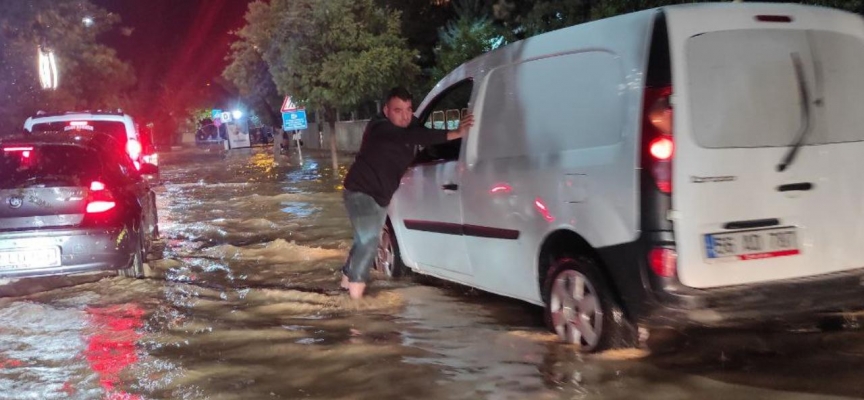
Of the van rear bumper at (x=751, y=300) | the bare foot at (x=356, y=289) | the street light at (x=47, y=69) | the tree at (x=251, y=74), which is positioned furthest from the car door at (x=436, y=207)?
the tree at (x=251, y=74)

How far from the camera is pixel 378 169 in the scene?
596 cm

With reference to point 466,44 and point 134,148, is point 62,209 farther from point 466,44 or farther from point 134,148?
point 466,44

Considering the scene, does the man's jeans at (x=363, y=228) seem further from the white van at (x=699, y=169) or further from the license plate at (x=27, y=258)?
the license plate at (x=27, y=258)

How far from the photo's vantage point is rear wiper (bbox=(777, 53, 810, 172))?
4.15 meters

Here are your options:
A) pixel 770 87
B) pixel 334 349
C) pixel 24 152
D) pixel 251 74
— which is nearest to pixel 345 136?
pixel 251 74

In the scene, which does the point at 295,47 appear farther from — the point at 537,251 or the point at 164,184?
the point at 537,251

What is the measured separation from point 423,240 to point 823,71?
3.10 meters

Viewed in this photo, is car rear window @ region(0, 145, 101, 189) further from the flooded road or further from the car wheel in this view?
the flooded road

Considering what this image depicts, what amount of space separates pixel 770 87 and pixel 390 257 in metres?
3.78

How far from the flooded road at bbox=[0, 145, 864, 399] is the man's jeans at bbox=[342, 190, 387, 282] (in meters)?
0.27

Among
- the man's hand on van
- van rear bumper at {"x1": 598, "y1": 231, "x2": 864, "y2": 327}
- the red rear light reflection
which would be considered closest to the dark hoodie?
the man's hand on van

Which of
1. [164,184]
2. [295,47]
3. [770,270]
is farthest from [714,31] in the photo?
[164,184]

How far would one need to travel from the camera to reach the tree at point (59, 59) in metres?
22.0

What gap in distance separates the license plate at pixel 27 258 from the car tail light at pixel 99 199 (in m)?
0.45
